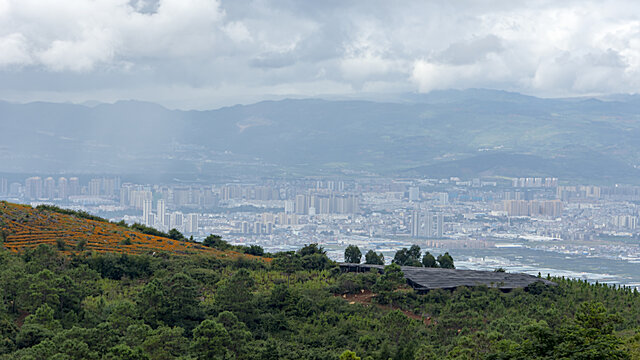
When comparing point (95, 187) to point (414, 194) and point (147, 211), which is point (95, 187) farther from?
point (414, 194)

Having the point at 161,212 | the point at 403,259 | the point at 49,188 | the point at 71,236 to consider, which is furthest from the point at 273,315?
the point at 49,188

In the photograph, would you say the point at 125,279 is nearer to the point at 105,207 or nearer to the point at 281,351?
the point at 281,351

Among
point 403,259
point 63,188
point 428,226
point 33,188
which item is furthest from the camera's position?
point 63,188

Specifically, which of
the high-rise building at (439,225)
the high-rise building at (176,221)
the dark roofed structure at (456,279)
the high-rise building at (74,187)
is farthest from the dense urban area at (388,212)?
the dark roofed structure at (456,279)

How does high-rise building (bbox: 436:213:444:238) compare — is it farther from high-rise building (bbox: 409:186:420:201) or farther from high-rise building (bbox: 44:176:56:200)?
high-rise building (bbox: 44:176:56:200)

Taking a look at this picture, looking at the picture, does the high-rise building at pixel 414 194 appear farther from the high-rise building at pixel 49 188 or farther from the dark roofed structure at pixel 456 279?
the dark roofed structure at pixel 456 279

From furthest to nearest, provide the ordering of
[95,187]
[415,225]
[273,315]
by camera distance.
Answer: [95,187], [415,225], [273,315]

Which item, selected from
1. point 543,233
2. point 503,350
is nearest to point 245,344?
point 503,350
